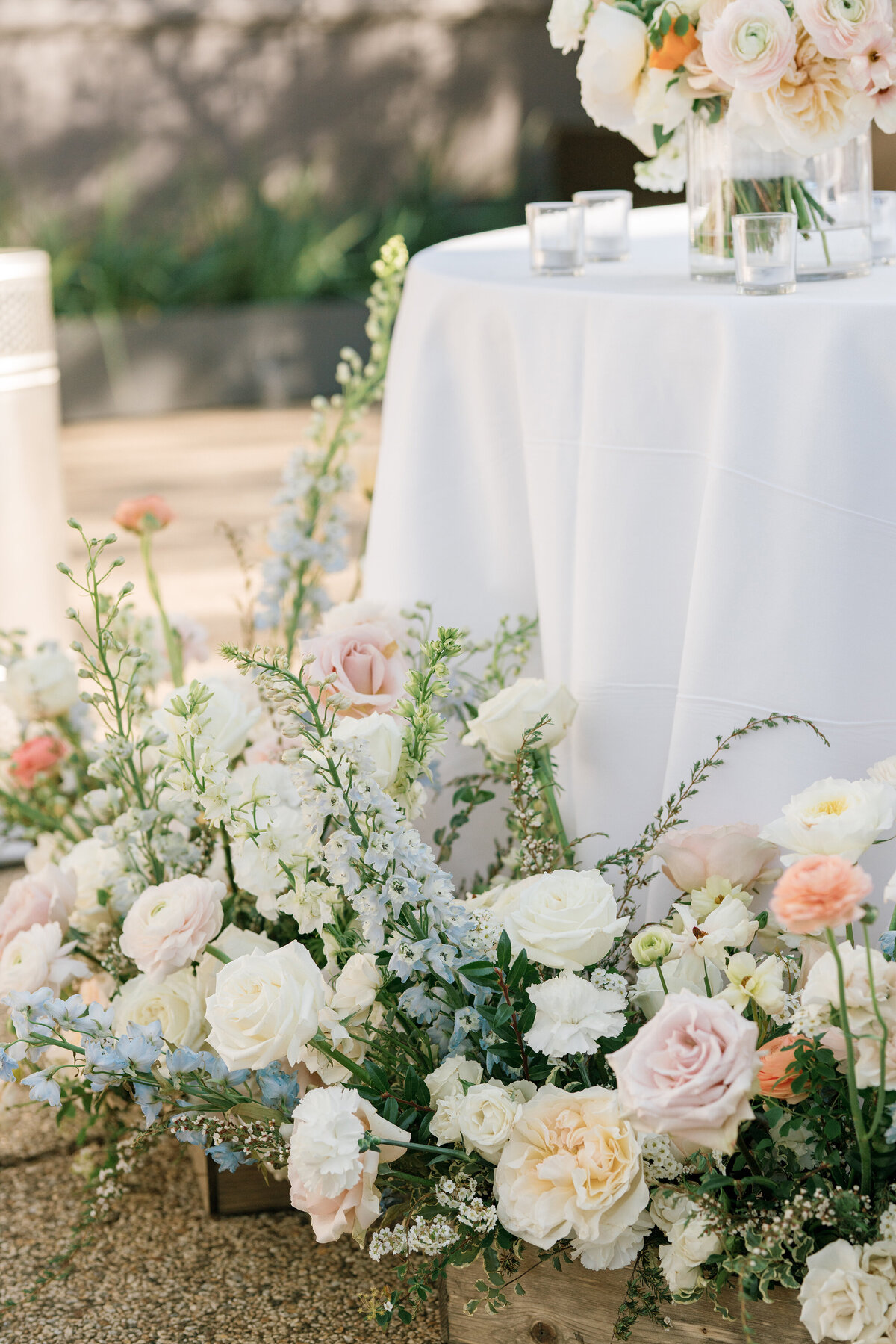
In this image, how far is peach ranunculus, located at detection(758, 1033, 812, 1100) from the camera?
1.02m

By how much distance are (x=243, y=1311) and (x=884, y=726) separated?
2.60 feet

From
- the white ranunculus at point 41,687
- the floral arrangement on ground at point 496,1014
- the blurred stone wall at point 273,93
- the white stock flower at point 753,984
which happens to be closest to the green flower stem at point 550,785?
the floral arrangement on ground at point 496,1014

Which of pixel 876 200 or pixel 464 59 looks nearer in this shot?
pixel 876 200

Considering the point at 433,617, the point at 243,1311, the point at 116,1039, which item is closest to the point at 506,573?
the point at 433,617

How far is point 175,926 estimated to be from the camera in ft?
3.97

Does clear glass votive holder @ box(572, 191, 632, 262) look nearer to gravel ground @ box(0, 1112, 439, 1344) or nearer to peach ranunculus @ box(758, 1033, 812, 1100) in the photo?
peach ranunculus @ box(758, 1033, 812, 1100)

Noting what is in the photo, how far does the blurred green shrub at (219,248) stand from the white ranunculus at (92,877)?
5262 millimetres

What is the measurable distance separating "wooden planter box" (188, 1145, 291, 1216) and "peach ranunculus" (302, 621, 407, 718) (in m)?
0.51

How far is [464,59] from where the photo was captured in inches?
290

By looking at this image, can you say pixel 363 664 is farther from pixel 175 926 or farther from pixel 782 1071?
pixel 782 1071

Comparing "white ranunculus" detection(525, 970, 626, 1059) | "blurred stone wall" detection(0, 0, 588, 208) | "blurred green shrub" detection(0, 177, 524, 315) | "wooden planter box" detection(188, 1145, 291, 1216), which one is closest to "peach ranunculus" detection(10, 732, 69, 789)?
"wooden planter box" detection(188, 1145, 291, 1216)

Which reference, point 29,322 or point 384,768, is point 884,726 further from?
point 29,322

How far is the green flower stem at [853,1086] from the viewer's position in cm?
88

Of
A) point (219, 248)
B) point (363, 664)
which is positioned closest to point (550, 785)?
point (363, 664)
